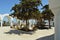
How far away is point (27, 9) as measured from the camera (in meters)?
21.6

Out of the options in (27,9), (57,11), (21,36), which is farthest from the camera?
(27,9)

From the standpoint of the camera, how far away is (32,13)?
21.2 meters

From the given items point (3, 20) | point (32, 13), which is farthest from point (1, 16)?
point (32, 13)

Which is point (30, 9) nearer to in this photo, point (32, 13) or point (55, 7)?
point (32, 13)

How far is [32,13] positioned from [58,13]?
58.2 feet

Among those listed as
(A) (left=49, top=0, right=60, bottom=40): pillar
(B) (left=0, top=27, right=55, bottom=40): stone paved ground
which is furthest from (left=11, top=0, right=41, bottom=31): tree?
(A) (left=49, top=0, right=60, bottom=40): pillar

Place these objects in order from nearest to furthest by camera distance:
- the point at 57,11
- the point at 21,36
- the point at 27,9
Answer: the point at 57,11 → the point at 21,36 → the point at 27,9

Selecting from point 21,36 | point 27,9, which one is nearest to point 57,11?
point 21,36

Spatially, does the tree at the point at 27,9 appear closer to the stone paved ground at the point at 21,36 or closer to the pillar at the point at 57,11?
the stone paved ground at the point at 21,36

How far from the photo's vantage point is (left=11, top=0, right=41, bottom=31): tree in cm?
2138

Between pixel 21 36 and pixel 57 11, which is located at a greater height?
pixel 57 11

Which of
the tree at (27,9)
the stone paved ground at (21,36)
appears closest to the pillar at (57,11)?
the stone paved ground at (21,36)

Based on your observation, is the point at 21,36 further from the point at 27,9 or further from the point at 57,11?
the point at 57,11

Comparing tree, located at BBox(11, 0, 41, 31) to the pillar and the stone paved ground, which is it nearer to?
the stone paved ground
